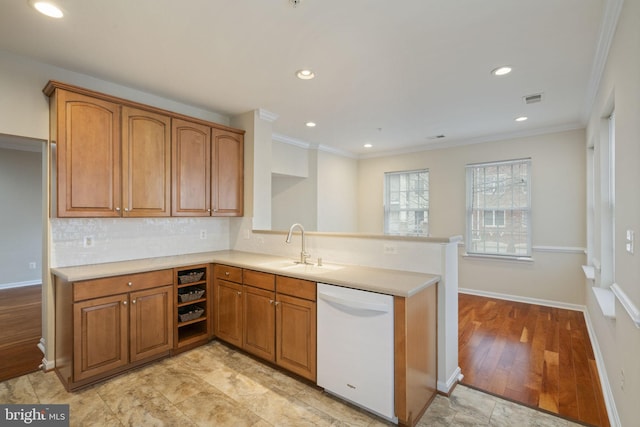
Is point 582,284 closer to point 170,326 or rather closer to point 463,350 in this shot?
point 463,350

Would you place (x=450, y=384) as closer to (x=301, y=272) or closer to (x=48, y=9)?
(x=301, y=272)

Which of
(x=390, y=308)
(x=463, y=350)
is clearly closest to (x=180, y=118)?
(x=390, y=308)

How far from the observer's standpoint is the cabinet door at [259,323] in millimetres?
2611

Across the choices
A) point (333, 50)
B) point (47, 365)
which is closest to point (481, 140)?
point (333, 50)

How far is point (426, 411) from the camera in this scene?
2.14 m

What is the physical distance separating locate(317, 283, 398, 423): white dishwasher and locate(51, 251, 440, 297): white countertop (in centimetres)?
7

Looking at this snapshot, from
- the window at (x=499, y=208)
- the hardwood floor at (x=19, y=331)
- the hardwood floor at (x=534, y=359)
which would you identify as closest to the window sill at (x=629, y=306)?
the hardwood floor at (x=534, y=359)

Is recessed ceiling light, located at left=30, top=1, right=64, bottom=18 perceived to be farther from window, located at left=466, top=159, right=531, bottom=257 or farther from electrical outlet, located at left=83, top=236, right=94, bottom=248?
window, located at left=466, top=159, right=531, bottom=257

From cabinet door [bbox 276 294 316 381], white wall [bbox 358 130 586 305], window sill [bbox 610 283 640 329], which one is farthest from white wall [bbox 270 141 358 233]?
window sill [bbox 610 283 640 329]

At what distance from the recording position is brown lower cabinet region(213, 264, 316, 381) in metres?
2.37

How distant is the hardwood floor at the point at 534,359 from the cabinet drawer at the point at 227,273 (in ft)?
7.23

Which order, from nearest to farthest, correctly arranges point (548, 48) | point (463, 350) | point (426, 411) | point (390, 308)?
point (390, 308)
point (426, 411)
point (548, 48)
point (463, 350)

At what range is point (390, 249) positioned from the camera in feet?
8.42

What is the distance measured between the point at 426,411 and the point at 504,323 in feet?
7.52
